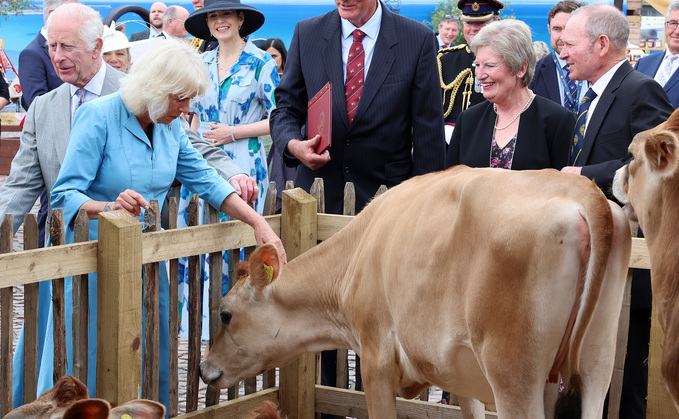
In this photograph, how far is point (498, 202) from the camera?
109 inches

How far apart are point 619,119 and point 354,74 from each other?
5.18 feet

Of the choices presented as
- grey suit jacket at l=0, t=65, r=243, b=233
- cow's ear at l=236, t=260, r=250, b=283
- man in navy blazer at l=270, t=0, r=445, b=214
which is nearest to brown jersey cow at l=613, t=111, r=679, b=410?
cow's ear at l=236, t=260, r=250, b=283

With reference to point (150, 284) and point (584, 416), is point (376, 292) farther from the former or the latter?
point (150, 284)

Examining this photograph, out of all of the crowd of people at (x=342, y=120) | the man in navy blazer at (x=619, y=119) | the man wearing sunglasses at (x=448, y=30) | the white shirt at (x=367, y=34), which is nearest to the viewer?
the crowd of people at (x=342, y=120)

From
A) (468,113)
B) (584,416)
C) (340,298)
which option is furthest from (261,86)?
(584,416)

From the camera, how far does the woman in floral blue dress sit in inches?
249

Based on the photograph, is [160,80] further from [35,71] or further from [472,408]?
[35,71]

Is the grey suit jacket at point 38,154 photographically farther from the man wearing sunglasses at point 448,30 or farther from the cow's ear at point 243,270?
the man wearing sunglasses at point 448,30

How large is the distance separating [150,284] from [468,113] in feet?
6.74

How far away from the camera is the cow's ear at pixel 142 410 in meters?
3.02

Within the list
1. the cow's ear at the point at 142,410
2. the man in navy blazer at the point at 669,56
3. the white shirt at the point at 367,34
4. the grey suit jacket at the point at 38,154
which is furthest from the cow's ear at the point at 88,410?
the man in navy blazer at the point at 669,56

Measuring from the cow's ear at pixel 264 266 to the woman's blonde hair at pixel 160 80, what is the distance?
908 millimetres

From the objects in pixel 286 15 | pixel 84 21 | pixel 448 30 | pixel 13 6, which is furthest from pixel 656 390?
pixel 286 15

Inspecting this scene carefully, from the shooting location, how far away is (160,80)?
4133mm
